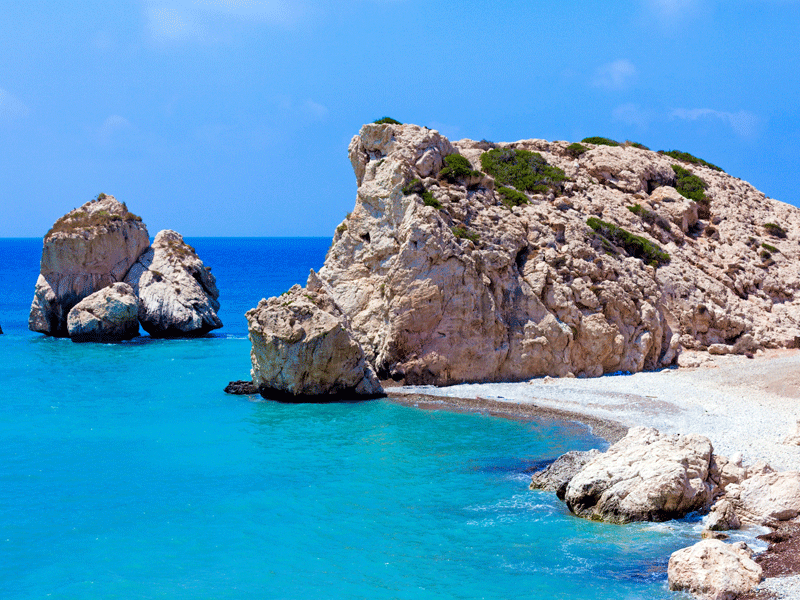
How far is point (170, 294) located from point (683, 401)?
35981 mm

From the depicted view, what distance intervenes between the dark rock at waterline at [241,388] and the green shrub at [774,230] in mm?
34350

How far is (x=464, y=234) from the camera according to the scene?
35.8 metres

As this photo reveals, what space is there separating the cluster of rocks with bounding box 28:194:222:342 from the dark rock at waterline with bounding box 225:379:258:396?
1898cm

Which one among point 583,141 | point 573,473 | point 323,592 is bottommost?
point 323,592

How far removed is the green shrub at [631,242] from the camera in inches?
1601

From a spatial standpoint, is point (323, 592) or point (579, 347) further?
point (579, 347)

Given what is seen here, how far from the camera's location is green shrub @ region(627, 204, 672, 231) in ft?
144

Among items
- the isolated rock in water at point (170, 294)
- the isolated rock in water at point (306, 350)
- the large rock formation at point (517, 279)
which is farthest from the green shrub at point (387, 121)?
the isolated rock in water at point (170, 294)

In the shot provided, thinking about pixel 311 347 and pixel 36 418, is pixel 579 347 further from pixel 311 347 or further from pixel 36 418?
pixel 36 418

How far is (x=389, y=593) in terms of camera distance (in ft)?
51.1

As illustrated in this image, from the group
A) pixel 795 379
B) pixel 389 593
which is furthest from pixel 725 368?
pixel 389 593

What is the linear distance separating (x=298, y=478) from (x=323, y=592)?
7.56 metres

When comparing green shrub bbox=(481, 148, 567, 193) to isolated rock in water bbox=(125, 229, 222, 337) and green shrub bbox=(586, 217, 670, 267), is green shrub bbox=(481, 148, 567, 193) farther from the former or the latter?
isolated rock in water bbox=(125, 229, 222, 337)

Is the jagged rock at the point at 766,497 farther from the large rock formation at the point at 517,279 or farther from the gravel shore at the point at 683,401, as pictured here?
the large rock formation at the point at 517,279
